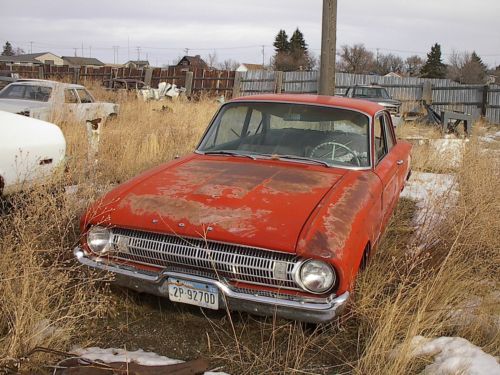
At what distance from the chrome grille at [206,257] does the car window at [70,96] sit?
8.29m

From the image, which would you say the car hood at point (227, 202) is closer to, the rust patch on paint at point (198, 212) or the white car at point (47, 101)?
the rust patch on paint at point (198, 212)

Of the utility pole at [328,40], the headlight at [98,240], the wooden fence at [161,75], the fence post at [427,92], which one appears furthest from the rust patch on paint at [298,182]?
the fence post at [427,92]

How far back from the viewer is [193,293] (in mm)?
2848

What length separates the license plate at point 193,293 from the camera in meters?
2.80

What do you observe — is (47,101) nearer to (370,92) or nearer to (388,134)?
(388,134)

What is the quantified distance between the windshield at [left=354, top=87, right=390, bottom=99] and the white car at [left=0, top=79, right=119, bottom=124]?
33.6ft

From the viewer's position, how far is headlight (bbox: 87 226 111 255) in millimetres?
3146

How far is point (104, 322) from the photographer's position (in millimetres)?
3154

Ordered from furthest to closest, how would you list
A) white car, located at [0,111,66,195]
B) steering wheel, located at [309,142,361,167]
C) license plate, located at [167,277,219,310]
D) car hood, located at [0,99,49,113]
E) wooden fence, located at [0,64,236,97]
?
1. wooden fence, located at [0,64,236,97]
2. car hood, located at [0,99,49,113]
3. white car, located at [0,111,66,195]
4. steering wheel, located at [309,142,361,167]
5. license plate, located at [167,277,219,310]

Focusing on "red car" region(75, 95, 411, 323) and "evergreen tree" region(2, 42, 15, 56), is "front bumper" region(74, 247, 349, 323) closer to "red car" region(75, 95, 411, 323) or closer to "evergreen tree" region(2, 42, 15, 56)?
"red car" region(75, 95, 411, 323)

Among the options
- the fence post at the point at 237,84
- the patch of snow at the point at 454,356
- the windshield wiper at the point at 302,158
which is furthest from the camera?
the fence post at the point at 237,84

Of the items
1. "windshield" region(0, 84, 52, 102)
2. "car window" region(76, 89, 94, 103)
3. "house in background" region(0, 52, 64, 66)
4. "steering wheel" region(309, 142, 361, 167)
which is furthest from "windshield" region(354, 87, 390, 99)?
"house in background" region(0, 52, 64, 66)

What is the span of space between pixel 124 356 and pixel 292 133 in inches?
91.0

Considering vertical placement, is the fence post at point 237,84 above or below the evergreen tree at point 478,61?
below
